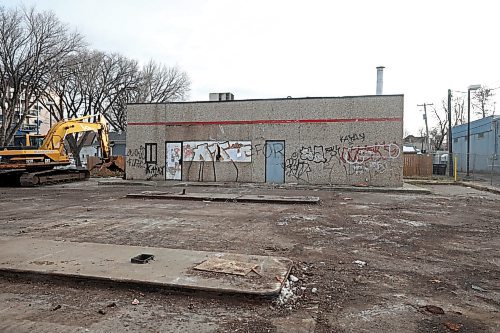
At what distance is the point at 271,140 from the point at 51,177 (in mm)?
13147

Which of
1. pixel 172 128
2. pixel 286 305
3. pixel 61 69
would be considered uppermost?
pixel 61 69

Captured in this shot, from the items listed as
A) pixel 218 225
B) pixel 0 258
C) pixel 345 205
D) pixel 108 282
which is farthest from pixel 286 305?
pixel 345 205

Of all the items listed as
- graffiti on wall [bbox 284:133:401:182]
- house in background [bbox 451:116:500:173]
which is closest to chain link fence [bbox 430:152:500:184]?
house in background [bbox 451:116:500:173]

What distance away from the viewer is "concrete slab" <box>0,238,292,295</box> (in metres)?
5.24

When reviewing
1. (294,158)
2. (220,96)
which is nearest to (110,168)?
(220,96)

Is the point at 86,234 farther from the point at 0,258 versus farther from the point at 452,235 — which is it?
the point at 452,235

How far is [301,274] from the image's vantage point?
605 cm

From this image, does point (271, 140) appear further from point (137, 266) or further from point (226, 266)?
point (137, 266)

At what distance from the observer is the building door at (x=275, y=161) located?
24094 millimetres

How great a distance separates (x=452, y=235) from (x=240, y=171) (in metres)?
16.3

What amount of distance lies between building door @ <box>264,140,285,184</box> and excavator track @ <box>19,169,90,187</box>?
41.7ft

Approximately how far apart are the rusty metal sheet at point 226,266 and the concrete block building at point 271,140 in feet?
58.0

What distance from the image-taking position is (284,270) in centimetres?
584

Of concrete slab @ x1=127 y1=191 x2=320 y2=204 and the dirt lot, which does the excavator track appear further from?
the dirt lot
